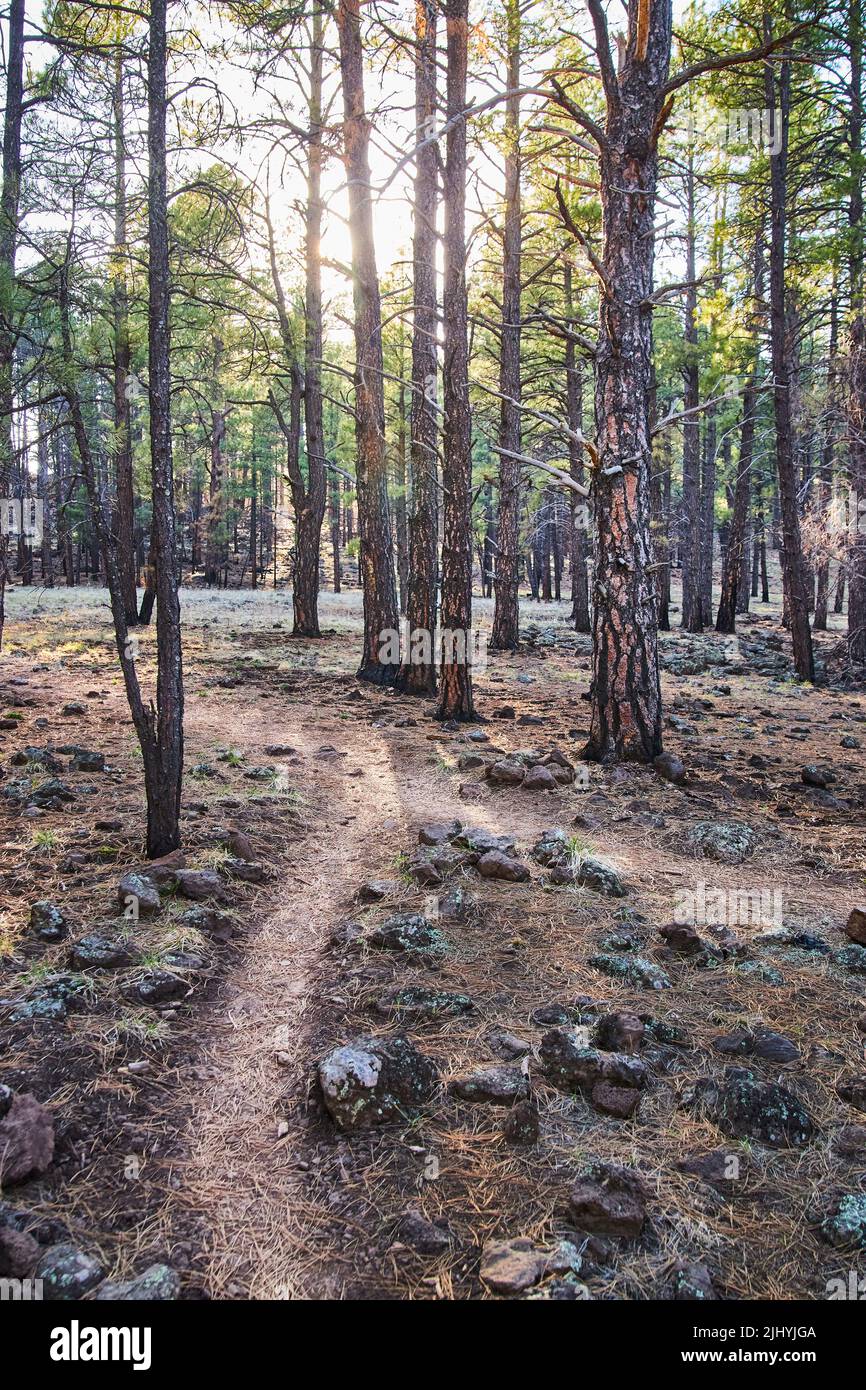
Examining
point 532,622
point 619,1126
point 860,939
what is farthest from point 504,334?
point 619,1126

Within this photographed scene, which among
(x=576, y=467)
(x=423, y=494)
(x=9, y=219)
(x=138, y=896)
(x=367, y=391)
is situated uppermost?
(x=576, y=467)

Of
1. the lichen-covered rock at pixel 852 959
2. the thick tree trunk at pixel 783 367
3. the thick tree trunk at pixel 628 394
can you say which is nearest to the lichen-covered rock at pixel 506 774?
the thick tree trunk at pixel 628 394

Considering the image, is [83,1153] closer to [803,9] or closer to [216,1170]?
[216,1170]

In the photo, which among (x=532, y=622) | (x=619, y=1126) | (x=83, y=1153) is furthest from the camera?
(x=532, y=622)

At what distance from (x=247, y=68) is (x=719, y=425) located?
2742 centimetres

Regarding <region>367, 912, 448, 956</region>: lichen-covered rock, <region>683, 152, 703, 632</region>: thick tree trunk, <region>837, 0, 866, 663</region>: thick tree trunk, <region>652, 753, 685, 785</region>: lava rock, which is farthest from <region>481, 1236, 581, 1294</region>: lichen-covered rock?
<region>683, 152, 703, 632</region>: thick tree trunk

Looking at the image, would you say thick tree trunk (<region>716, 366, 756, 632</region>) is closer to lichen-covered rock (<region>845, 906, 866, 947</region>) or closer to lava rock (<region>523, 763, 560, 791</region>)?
lava rock (<region>523, 763, 560, 791</region>)

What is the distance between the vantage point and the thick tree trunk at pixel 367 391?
1005cm

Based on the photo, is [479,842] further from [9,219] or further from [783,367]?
[783,367]

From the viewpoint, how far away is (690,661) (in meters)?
15.7

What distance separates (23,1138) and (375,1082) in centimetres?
121

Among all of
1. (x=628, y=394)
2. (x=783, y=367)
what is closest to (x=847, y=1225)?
(x=628, y=394)

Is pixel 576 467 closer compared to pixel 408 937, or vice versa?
pixel 408 937

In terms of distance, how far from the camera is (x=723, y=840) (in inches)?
216
